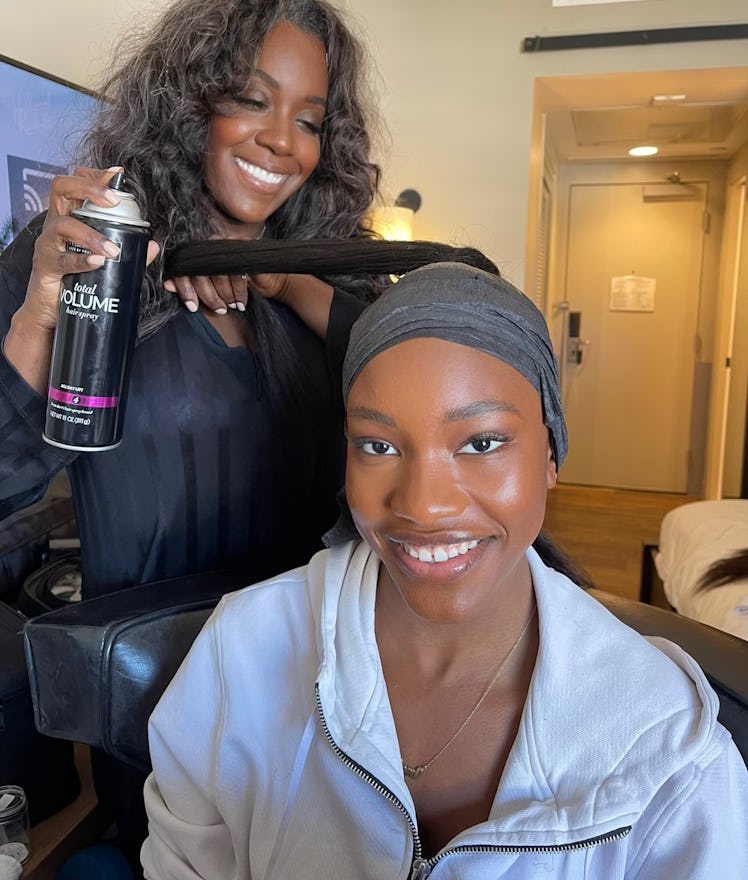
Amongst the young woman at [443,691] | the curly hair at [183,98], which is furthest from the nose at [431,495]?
the curly hair at [183,98]

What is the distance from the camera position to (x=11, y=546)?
159 cm

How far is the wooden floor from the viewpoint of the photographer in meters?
3.63

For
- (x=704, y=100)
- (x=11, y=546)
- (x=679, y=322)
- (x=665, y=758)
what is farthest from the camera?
(x=679, y=322)

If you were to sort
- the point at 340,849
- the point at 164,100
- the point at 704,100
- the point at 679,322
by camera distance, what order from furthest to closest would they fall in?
the point at 679,322, the point at 704,100, the point at 164,100, the point at 340,849

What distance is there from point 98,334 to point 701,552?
6.49 feet

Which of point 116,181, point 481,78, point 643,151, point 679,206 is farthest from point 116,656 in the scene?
point 679,206

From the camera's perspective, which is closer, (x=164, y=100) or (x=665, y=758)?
(x=665, y=758)

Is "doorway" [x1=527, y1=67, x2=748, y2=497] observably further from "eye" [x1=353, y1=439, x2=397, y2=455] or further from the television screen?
"eye" [x1=353, y1=439, x2=397, y2=455]

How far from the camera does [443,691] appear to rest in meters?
0.74

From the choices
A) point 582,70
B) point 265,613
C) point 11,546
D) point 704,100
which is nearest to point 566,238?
point 704,100

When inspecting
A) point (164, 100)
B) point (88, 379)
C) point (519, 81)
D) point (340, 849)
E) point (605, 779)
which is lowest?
point (340, 849)

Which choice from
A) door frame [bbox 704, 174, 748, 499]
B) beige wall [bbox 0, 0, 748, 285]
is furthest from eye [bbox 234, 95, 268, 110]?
door frame [bbox 704, 174, 748, 499]

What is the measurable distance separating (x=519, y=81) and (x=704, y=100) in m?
0.91

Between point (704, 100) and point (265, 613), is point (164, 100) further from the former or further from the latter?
point (704, 100)
